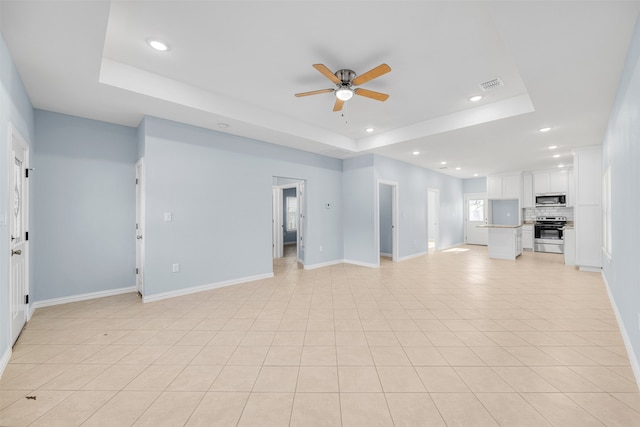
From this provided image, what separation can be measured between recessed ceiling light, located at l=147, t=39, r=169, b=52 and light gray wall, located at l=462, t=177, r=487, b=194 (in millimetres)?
10612

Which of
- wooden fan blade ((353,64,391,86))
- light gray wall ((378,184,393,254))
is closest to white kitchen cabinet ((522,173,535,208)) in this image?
light gray wall ((378,184,393,254))

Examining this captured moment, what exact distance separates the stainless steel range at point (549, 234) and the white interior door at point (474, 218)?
1.67 metres

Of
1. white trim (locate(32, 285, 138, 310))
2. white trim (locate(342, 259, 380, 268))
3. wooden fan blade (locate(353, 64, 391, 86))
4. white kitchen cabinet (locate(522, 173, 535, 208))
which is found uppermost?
wooden fan blade (locate(353, 64, 391, 86))

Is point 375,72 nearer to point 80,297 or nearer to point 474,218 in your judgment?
point 80,297

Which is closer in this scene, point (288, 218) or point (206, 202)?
point (206, 202)

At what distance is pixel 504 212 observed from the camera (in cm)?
945

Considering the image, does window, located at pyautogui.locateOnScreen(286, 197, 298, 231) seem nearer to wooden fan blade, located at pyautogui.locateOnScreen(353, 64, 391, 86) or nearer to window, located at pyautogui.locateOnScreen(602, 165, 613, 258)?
wooden fan blade, located at pyautogui.locateOnScreen(353, 64, 391, 86)

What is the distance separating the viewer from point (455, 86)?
3.53 metres

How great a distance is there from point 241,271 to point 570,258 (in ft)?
24.6

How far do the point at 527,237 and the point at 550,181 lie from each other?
1856 mm

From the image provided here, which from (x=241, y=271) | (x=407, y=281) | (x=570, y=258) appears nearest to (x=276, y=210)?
(x=241, y=271)

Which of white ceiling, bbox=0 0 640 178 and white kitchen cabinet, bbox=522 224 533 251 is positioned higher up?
white ceiling, bbox=0 0 640 178

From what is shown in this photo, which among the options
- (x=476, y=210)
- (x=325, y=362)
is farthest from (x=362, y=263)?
(x=476, y=210)

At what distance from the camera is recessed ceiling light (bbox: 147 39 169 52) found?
2641 millimetres
